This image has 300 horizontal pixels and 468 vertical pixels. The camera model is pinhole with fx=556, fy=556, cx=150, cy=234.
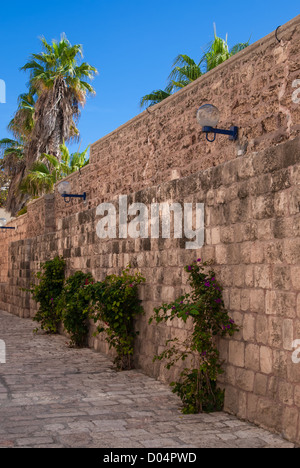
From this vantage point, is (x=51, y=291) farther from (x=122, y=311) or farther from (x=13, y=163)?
(x=13, y=163)

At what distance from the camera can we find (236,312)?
4875 millimetres

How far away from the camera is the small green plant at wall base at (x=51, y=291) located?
1066 cm

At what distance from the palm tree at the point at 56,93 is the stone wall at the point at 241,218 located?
15.1 m

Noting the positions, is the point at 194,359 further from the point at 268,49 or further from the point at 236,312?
the point at 268,49

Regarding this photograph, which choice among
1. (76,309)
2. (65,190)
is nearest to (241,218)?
(76,309)

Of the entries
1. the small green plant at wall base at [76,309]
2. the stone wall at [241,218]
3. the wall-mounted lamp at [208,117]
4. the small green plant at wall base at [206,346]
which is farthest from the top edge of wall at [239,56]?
the small green plant at wall base at [76,309]

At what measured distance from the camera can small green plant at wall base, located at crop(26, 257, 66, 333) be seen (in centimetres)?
1066

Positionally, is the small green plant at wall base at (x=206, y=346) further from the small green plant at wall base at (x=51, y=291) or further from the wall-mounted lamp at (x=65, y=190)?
the wall-mounted lamp at (x=65, y=190)

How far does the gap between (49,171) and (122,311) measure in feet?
57.6

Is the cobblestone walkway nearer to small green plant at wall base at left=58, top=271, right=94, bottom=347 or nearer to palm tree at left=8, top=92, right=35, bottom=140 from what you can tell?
small green plant at wall base at left=58, top=271, right=94, bottom=347

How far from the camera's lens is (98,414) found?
4879 mm

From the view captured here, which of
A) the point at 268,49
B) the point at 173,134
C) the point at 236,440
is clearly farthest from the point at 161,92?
the point at 236,440

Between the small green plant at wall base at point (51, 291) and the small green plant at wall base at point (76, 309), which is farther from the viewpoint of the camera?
the small green plant at wall base at point (51, 291)

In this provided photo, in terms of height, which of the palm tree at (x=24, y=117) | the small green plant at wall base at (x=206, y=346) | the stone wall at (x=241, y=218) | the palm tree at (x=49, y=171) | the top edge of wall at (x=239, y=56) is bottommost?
the small green plant at wall base at (x=206, y=346)
